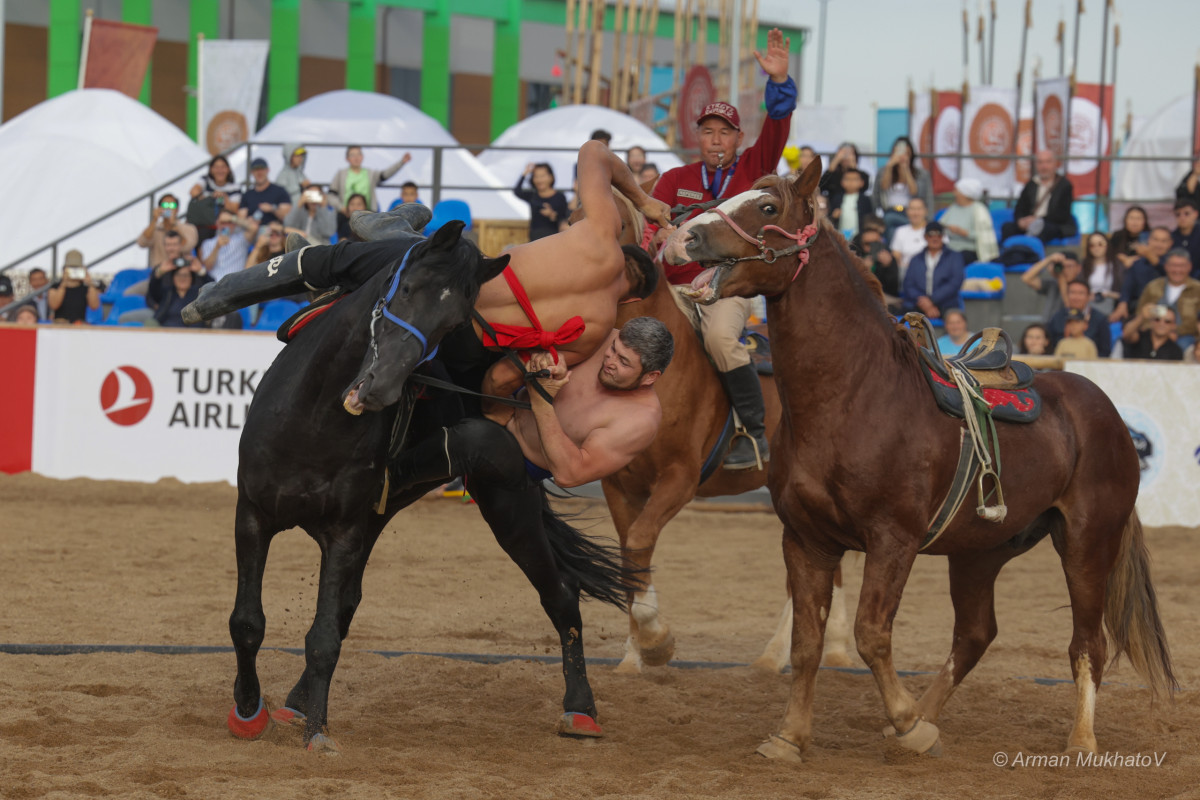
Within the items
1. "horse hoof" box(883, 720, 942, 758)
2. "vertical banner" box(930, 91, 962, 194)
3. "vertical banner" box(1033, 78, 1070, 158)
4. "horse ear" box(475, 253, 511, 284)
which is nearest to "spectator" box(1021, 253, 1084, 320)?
"vertical banner" box(1033, 78, 1070, 158)

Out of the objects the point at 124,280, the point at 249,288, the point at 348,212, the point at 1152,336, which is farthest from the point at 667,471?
the point at 124,280

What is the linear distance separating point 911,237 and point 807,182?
9.59 meters

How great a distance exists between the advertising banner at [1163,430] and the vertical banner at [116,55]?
66.7ft

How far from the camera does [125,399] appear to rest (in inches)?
473

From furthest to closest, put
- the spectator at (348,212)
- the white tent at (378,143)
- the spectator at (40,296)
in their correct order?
1. the white tent at (378,143)
2. the spectator at (40,296)
3. the spectator at (348,212)

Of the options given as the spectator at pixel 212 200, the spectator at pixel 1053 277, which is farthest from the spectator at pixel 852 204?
the spectator at pixel 212 200

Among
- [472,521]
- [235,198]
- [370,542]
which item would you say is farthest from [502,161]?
[370,542]

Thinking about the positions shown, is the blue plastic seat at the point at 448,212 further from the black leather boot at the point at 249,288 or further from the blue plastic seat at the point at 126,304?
the black leather boot at the point at 249,288

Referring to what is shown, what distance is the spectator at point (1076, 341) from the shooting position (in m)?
12.1

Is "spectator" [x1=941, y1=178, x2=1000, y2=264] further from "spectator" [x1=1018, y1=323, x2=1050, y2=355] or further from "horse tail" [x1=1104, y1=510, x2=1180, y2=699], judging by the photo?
"horse tail" [x1=1104, y1=510, x2=1180, y2=699]

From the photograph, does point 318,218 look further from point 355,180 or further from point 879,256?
point 879,256

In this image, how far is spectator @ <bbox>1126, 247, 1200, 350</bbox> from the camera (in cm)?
1274

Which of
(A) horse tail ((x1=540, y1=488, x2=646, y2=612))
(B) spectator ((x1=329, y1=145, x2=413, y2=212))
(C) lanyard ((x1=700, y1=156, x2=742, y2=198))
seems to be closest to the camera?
(A) horse tail ((x1=540, y1=488, x2=646, y2=612))

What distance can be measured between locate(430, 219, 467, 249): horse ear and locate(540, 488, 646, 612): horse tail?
4.89 ft
